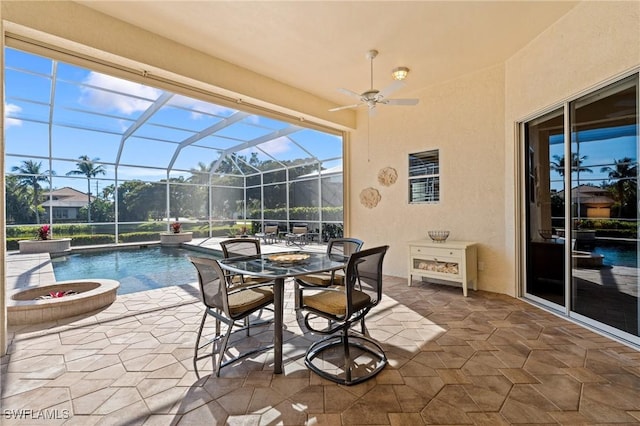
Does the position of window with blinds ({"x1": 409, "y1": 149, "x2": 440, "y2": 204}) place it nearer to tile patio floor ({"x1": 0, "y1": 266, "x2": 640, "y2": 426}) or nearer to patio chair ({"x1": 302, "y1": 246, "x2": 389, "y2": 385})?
tile patio floor ({"x1": 0, "y1": 266, "x2": 640, "y2": 426})

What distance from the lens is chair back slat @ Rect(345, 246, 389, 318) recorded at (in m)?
2.02

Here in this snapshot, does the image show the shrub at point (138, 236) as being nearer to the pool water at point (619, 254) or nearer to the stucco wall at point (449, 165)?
the stucco wall at point (449, 165)

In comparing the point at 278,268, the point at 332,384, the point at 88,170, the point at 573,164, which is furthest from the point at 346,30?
the point at 88,170

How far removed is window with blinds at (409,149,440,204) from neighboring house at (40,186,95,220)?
9820 mm

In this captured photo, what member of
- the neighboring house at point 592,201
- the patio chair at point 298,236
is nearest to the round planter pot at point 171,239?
the patio chair at point 298,236

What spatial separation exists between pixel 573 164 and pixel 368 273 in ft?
8.64

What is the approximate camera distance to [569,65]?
292 cm

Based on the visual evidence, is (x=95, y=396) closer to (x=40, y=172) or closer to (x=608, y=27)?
(x=608, y=27)

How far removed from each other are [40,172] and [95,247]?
2.59 meters

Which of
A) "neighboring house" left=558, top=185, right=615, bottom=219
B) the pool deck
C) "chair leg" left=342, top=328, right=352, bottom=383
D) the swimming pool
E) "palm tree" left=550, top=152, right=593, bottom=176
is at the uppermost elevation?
"palm tree" left=550, top=152, right=593, bottom=176

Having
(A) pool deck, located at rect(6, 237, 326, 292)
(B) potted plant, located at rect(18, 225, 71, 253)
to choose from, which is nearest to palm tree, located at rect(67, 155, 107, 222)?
(B) potted plant, located at rect(18, 225, 71, 253)

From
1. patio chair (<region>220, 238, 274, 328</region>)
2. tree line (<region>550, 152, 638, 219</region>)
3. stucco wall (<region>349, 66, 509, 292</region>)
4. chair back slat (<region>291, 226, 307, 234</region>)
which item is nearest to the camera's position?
tree line (<region>550, 152, 638, 219</region>)

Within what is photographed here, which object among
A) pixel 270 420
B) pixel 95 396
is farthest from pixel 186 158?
pixel 270 420

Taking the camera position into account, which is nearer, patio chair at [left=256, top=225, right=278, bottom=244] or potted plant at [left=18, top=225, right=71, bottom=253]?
potted plant at [left=18, top=225, right=71, bottom=253]
